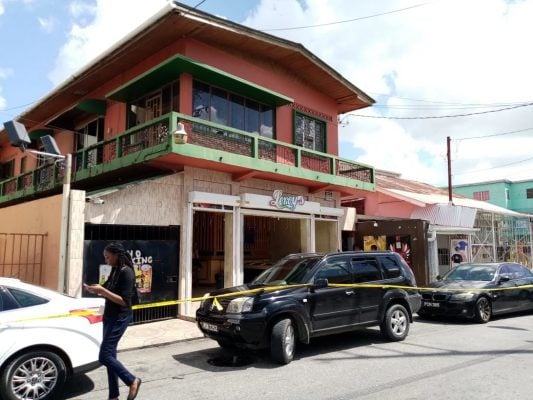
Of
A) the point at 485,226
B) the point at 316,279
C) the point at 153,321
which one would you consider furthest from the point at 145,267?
the point at 485,226

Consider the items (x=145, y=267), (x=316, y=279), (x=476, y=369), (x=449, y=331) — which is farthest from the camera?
(x=145, y=267)

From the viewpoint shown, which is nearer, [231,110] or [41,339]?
[41,339]

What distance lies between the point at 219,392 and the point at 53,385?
2.01m

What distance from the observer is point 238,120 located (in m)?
14.5

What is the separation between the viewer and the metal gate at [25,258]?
10875mm

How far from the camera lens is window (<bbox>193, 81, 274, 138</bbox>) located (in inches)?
525

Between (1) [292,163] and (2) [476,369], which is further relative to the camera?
(1) [292,163]

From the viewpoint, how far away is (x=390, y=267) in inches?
366

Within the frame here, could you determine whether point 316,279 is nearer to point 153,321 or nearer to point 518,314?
point 153,321

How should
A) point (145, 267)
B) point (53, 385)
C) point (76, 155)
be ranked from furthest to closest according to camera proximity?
point (76, 155)
point (145, 267)
point (53, 385)

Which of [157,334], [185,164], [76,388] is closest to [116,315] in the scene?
[76,388]

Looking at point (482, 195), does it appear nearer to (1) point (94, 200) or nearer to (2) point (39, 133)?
(2) point (39, 133)

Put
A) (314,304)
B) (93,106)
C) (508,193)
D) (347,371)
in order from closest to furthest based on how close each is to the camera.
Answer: (347,371)
(314,304)
(93,106)
(508,193)

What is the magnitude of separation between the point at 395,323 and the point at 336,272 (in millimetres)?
1725
